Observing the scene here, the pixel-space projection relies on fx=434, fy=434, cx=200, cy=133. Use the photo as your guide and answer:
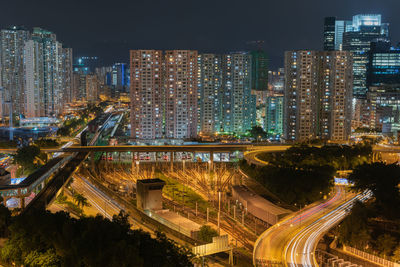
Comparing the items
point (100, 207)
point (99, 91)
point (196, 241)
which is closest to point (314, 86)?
point (100, 207)

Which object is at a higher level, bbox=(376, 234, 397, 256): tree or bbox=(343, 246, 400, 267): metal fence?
bbox=(376, 234, 397, 256): tree

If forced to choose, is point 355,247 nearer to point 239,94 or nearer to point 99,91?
point 239,94

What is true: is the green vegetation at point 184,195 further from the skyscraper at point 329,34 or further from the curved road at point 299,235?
the skyscraper at point 329,34

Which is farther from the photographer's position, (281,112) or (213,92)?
(281,112)

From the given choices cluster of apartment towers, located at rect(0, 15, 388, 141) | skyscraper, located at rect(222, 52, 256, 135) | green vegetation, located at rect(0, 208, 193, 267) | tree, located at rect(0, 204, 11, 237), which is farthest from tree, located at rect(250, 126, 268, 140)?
green vegetation, located at rect(0, 208, 193, 267)

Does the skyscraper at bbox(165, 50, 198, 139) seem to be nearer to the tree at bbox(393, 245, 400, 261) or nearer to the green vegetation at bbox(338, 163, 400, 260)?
the green vegetation at bbox(338, 163, 400, 260)

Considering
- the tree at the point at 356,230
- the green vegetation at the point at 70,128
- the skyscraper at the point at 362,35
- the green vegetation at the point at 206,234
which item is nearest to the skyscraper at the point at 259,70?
the skyscraper at the point at 362,35

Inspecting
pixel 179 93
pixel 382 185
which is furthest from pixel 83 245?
pixel 179 93

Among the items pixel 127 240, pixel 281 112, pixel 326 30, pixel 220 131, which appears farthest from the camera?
pixel 326 30
